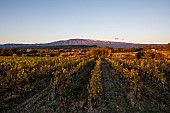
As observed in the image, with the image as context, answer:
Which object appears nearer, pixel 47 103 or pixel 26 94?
pixel 47 103

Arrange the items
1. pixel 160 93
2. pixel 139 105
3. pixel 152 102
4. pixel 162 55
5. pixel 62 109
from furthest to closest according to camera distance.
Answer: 1. pixel 162 55
2. pixel 160 93
3. pixel 152 102
4. pixel 139 105
5. pixel 62 109

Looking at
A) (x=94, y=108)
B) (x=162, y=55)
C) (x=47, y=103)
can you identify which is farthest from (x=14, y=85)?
(x=162, y=55)

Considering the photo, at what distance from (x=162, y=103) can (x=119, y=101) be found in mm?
2402

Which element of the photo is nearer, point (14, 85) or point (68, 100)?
point (68, 100)

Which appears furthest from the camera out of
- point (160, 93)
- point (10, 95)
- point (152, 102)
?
point (160, 93)

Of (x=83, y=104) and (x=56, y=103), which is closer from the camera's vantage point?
(x=83, y=104)

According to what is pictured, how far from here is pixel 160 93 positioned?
1619 cm

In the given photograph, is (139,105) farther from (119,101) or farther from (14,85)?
(14,85)

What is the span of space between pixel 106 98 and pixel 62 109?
3336 mm

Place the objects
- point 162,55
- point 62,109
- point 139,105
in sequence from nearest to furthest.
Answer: point 62,109 < point 139,105 < point 162,55

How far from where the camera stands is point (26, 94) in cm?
1521

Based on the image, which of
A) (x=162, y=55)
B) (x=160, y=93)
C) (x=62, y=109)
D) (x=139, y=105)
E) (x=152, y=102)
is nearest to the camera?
(x=62, y=109)

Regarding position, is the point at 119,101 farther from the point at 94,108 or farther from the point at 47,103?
the point at 47,103

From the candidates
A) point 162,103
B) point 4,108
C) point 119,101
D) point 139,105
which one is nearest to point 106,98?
point 119,101
